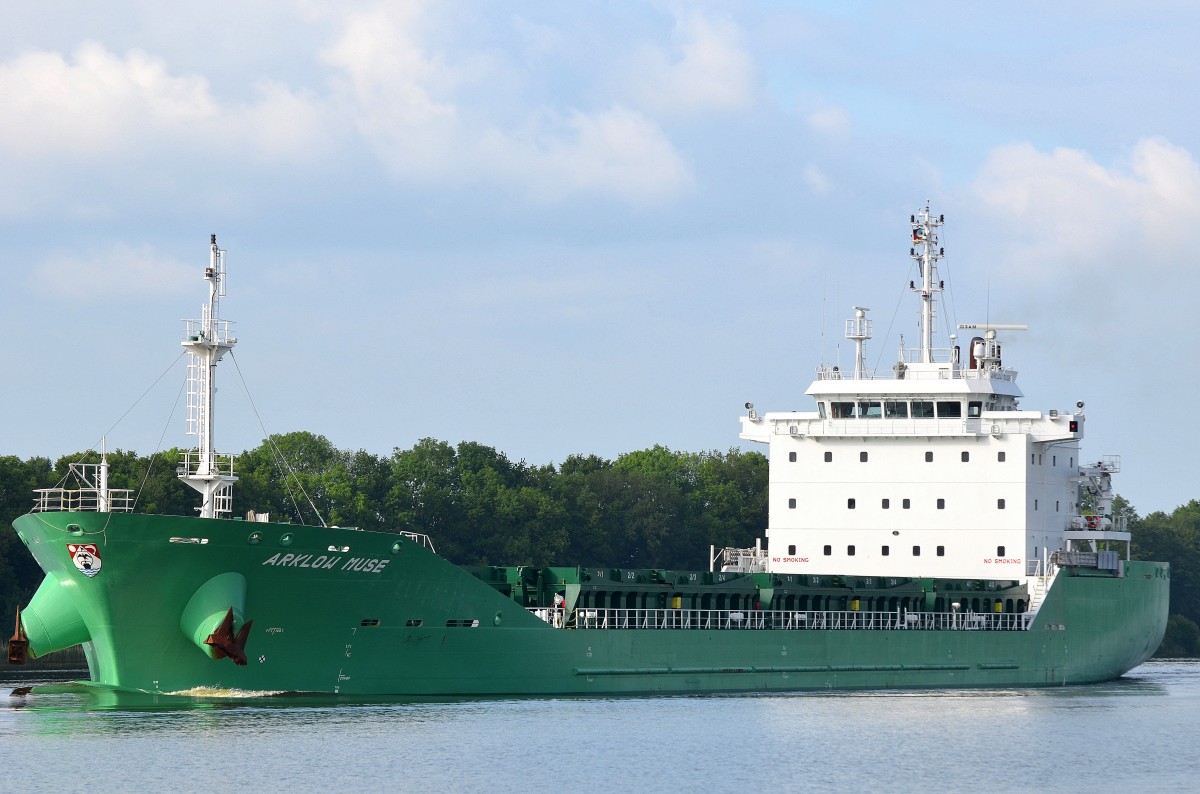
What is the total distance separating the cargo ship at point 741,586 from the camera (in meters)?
35.3

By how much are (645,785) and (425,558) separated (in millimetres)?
8823

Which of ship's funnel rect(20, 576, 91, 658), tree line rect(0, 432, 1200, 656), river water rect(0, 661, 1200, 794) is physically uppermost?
tree line rect(0, 432, 1200, 656)

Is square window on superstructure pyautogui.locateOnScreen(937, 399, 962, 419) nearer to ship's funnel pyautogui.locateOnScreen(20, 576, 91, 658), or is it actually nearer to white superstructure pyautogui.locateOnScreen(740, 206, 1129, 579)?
white superstructure pyautogui.locateOnScreen(740, 206, 1129, 579)

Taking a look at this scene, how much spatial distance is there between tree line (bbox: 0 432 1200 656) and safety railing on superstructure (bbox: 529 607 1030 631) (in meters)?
30.3

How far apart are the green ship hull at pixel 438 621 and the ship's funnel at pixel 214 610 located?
4 cm

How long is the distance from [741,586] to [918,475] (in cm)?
774

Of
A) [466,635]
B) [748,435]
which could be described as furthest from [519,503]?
[466,635]

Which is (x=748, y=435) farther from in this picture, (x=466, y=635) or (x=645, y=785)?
(x=645, y=785)

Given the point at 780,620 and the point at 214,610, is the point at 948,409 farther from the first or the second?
the point at 214,610

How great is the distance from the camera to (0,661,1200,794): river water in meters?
30.0

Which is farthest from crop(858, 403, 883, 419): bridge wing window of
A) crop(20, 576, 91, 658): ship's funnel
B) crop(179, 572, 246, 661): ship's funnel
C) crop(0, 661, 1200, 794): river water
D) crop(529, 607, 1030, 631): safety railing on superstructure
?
crop(20, 576, 91, 658): ship's funnel

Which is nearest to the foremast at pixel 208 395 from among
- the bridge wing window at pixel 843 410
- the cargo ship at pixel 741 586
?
the cargo ship at pixel 741 586

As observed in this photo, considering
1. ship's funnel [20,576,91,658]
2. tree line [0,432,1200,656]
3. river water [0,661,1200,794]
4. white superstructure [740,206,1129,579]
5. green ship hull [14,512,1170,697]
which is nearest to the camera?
river water [0,661,1200,794]

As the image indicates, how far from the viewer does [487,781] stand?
29938mm
